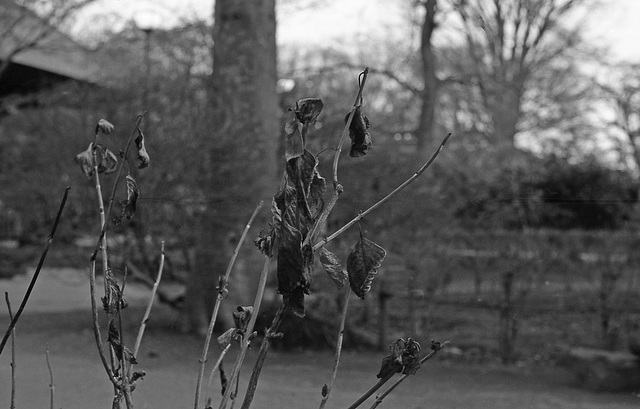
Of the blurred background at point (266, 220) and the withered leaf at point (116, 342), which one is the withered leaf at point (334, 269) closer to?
the withered leaf at point (116, 342)

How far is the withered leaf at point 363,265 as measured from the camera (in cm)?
218

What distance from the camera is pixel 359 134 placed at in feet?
7.54

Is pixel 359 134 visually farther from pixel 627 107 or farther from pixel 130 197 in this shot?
pixel 627 107

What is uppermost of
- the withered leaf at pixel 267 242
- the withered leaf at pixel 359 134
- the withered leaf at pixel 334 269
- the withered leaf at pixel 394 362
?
the withered leaf at pixel 359 134

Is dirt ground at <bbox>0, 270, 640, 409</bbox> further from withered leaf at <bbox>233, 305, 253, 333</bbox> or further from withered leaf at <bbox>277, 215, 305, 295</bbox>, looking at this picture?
withered leaf at <bbox>277, 215, 305, 295</bbox>

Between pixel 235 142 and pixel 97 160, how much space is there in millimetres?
7420

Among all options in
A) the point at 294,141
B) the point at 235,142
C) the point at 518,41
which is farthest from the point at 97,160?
the point at 518,41

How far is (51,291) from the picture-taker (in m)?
14.5

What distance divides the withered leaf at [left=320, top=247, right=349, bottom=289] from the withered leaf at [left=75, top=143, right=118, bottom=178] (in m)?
0.73

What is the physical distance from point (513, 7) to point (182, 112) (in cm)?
2887

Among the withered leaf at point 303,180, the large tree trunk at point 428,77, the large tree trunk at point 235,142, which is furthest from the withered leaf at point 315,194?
the large tree trunk at point 428,77

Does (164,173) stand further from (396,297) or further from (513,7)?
(513,7)

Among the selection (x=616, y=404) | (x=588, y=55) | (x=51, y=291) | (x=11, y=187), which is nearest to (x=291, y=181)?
(x=616, y=404)

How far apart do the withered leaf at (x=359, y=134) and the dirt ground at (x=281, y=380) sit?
15.4 feet
